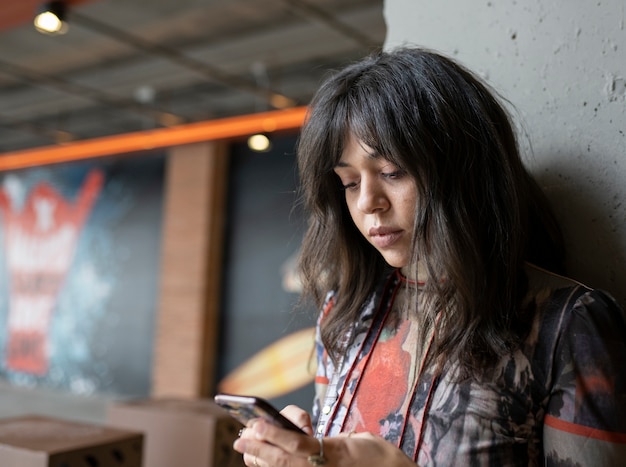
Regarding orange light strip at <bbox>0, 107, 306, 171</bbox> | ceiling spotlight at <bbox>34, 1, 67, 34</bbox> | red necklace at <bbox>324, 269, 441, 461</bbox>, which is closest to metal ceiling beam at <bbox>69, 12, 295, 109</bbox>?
orange light strip at <bbox>0, 107, 306, 171</bbox>

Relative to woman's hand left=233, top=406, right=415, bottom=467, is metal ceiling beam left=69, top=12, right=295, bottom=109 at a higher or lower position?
higher

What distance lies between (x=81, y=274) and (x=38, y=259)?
1.04m

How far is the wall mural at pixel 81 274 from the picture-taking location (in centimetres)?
909

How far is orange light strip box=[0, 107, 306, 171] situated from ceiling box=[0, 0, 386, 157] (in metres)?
0.70

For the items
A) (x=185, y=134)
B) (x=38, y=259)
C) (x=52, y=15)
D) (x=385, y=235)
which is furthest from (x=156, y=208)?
(x=385, y=235)

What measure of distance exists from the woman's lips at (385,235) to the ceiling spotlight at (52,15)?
291 cm

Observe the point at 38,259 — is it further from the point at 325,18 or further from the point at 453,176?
the point at 453,176

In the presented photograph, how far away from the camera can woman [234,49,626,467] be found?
1049 mm

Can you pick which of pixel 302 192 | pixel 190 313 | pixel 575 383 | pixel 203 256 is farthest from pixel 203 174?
pixel 575 383

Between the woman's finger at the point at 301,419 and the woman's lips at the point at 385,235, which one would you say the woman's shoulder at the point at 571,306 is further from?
the woman's finger at the point at 301,419

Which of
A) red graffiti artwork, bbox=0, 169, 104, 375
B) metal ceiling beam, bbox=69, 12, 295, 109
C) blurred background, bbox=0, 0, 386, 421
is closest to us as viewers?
metal ceiling beam, bbox=69, 12, 295, 109

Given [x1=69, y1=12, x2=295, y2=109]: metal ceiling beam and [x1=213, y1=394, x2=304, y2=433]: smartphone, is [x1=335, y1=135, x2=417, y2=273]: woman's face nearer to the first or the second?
[x1=213, y1=394, x2=304, y2=433]: smartphone

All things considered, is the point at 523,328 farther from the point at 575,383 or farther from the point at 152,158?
the point at 152,158

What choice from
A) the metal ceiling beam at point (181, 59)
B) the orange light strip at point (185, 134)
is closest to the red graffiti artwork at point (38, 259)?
the orange light strip at point (185, 134)
